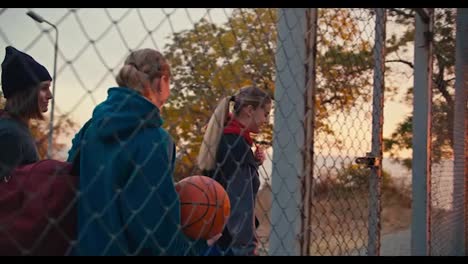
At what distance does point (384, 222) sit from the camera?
23375 millimetres

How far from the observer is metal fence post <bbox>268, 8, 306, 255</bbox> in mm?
2564

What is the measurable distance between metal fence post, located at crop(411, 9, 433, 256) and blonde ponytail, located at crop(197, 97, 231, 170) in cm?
130

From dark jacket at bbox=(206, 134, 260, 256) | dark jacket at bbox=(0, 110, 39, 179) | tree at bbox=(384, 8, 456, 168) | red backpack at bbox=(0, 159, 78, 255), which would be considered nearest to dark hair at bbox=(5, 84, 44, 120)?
dark jacket at bbox=(0, 110, 39, 179)

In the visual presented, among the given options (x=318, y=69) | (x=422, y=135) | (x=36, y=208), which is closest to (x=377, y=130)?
(x=422, y=135)

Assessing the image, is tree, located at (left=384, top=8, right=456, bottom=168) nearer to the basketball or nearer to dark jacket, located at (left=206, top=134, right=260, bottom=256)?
dark jacket, located at (left=206, top=134, right=260, bottom=256)

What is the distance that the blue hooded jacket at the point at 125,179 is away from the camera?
254 centimetres

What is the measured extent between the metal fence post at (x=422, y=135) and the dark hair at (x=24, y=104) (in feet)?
7.82

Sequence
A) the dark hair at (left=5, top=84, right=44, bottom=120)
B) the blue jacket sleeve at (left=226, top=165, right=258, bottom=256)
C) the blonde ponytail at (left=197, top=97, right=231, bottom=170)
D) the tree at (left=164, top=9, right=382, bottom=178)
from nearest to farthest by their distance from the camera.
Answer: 1. the dark hair at (left=5, top=84, right=44, bottom=120)
2. the tree at (left=164, top=9, right=382, bottom=178)
3. the blonde ponytail at (left=197, top=97, right=231, bottom=170)
4. the blue jacket sleeve at (left=226, top=165, right=258, bottom=256)

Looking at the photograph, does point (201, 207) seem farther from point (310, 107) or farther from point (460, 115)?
point (460, 115)

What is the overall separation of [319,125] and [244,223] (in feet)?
4.49

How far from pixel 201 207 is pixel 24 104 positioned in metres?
1.02

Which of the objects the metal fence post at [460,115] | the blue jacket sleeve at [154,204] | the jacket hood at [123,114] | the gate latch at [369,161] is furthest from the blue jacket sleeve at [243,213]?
the metal fence post at [460,115]

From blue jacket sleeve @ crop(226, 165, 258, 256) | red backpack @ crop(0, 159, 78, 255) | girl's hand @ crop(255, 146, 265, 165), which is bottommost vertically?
blue jacket sleeve @ crop(226, 165, 258, 256)
